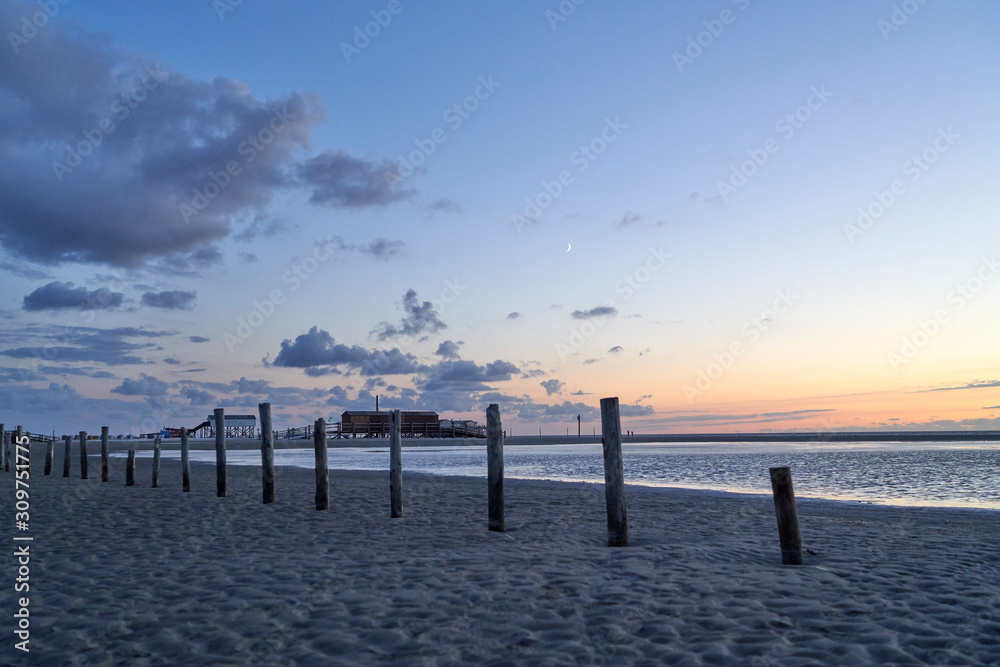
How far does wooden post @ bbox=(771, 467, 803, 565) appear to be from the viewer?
25.0ft

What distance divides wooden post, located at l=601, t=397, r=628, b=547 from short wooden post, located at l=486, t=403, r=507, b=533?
2019 mm

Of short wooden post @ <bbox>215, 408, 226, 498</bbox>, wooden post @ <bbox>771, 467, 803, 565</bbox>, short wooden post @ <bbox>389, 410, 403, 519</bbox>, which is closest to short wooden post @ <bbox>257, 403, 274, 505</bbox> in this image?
short wooden post @ <bbox>215, 408, 226, 498</bbox>

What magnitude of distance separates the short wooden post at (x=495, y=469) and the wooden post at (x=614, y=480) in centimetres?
202

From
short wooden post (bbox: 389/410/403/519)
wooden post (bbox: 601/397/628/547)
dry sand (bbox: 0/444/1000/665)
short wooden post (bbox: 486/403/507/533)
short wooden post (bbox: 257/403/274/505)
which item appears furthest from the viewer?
short wooden post (bbox: 257/403/274/505)

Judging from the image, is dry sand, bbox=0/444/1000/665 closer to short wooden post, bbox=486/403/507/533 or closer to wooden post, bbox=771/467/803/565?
wooden post, bbox=771/467/803/565

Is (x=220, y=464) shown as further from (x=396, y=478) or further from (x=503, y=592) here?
(x=503, y=592)

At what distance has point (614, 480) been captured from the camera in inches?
355

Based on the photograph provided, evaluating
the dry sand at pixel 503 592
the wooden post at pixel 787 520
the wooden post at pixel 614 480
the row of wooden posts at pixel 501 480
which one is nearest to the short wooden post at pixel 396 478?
the row of wooden posts at pixel 501 480

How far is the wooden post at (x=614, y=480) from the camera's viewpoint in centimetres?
895

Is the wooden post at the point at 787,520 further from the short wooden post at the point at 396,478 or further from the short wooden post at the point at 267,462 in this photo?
the short wooden post at the point at 267,462

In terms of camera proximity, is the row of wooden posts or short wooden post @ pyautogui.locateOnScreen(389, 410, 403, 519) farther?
short wooden post @ pyautogui.locateOnScreen(389, 410, 403, 519)

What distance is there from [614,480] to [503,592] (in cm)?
314

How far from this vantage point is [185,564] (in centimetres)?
776

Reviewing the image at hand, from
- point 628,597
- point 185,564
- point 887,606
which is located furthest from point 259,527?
point 887,606
